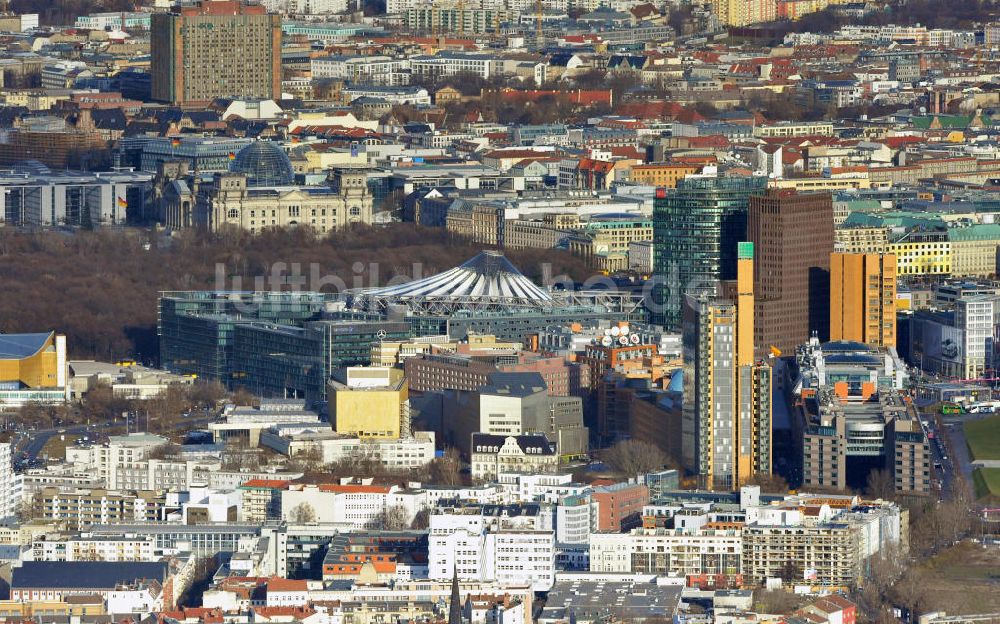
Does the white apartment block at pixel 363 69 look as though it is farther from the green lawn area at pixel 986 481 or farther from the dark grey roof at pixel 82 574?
the dark grey roof at pixel 82 574

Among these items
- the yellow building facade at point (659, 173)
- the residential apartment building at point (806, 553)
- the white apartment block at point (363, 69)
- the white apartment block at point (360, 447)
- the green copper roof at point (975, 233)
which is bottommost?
the residential apartment building at point (806, 553)

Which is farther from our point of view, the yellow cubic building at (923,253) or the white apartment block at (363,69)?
the white apartment block at (363,69)

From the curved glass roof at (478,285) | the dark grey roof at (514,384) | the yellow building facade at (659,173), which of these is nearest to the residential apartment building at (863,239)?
the curved glass roof at (478,285)

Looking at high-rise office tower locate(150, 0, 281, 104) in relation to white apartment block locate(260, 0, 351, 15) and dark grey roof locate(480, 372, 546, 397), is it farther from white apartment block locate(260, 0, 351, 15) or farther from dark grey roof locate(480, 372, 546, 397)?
dark grey roof locate(480, 372, 546, 397)

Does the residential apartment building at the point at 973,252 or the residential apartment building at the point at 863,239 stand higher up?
the residential apartment building at the point at 863,239

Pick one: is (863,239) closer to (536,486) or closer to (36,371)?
(36,371)

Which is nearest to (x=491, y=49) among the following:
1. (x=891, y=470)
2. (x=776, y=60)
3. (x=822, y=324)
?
(x=776, y=60)
